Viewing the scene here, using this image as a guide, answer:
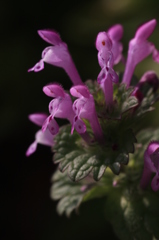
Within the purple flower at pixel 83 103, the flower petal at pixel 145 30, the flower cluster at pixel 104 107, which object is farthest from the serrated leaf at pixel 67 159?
the flower petal at pixel 145 30

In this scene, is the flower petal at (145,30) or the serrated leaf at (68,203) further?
the serrated leaf at (68,203)

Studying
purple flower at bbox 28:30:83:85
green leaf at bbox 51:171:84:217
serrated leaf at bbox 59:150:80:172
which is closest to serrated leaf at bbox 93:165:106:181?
serrated leaf at bbox 59:150:80:172

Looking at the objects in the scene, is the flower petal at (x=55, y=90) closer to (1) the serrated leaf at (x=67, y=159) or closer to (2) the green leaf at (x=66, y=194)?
(1) the serrated leaf at (x=67, y=159)

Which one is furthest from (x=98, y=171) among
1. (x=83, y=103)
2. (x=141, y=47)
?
(x=141, y=47)

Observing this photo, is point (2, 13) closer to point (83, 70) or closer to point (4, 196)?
point (83, 70)

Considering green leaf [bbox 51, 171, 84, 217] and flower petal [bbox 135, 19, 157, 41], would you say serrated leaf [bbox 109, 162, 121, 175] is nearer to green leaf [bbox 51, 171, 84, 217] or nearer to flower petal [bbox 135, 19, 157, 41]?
green leaf [bbox 51, 171, 84, 217]

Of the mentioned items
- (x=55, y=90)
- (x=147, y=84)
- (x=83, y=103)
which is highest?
(x=55, y=90)

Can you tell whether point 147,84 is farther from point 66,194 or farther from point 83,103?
point 66,194
